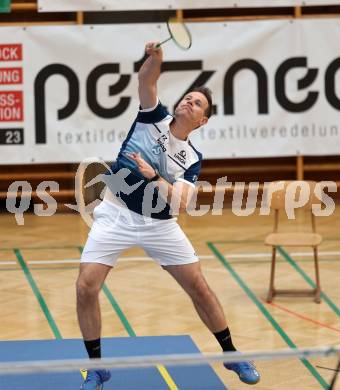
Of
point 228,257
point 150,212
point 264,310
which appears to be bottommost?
point 228,257

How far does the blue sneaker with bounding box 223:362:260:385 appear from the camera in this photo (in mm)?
7219

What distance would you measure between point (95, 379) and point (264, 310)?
106 inches

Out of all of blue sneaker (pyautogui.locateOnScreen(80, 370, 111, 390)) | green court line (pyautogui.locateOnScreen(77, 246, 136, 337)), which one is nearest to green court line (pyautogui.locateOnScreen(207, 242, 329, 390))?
green court line (pyautogui.locateOnScreen(77, 246, 136, 337))

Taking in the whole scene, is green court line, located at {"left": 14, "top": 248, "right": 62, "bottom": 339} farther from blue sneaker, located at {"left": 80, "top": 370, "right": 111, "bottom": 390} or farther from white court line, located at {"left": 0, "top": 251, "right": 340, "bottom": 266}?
blue sneaker, located at {"left": 80, "top": 370, "right": 111, "bottom": 390}

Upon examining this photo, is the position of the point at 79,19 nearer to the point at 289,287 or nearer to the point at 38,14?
the point at 38,14

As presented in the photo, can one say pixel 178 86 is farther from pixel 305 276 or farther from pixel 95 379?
pixel 95 379

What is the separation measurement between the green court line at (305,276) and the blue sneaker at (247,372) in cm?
211

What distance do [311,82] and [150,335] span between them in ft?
17.8

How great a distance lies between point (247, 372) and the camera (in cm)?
724

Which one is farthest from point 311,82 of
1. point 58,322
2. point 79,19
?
point 58,322

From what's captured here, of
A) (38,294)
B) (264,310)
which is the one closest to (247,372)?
(264,310)

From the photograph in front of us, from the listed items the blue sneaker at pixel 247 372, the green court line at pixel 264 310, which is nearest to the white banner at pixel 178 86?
the green court line at pixel 264 310

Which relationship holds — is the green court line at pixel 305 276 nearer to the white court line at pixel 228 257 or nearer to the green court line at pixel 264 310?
the white court line at pixel 228 257

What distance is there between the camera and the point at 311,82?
13.1m
